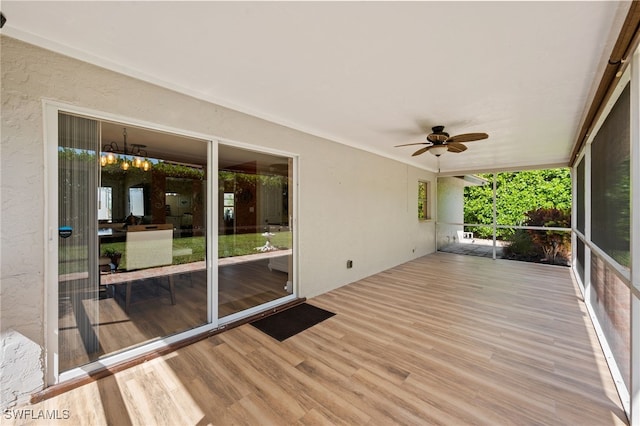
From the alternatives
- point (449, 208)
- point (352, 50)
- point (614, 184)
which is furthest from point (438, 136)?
point (449, 208)

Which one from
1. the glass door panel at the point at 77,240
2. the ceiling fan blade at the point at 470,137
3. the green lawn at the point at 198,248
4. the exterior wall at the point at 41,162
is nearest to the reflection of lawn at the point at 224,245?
the green lawn at the point at 198,248

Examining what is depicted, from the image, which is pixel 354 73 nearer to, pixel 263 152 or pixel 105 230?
pixel 263 152

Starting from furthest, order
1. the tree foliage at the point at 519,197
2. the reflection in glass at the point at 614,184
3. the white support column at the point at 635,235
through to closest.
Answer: the tree foliage at the point at 519,197, the reflection in glass at the point at 614,184, the white support column at the point at 635,235

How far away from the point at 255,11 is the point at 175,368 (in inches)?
107

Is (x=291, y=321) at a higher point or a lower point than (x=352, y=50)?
lower

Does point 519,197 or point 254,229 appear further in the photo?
point 519,197

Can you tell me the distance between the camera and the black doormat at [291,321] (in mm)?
2824

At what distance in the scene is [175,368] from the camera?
2.19 m

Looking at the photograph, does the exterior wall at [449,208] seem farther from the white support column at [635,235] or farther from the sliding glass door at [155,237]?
the white support column at [635,235]

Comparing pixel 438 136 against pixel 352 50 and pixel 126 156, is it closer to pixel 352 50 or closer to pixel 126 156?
pixel 352 50

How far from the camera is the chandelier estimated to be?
7.78ft

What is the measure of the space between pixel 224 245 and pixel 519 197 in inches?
311

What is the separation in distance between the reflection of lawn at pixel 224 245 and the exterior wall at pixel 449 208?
19.0 ft

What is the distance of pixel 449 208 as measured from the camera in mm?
8219
